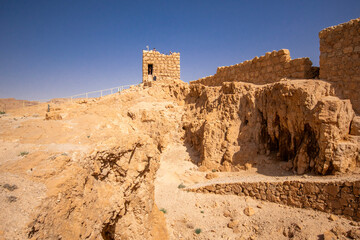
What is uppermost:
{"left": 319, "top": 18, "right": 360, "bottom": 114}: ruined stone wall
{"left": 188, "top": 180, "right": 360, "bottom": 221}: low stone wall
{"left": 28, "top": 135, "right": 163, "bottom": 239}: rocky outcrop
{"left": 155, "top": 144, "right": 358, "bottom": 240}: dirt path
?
{"left": 319, "top": 18, "right": 360, "bottom": 114}: ruined stone wall

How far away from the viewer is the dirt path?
7066 mm

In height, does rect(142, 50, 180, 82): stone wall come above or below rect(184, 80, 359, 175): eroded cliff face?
above

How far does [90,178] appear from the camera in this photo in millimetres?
4605

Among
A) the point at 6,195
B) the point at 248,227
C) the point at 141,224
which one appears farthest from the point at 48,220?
the point at 248,227

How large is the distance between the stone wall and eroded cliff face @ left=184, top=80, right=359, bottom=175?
6.85 meters

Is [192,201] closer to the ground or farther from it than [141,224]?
closer to the ground

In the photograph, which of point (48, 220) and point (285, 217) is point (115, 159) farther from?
point (285, 217)

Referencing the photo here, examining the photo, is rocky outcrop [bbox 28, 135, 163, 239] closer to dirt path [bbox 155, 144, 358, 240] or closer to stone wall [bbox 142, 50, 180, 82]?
dirt path [bbox 155, 144, 358, 240]

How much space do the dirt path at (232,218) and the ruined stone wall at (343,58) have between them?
17.2ft

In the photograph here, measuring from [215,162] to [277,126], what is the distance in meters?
3.96

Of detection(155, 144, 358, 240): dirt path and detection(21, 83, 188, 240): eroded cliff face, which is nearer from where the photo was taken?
detection(21, 83, 188, 240): eroded cliff face

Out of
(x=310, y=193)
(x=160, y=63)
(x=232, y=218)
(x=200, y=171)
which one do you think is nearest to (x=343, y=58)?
(x=310, y=193)

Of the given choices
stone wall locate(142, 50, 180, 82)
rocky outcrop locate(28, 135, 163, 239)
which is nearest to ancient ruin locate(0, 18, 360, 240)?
rocky outcrop locate(28, 135, 163, 239)

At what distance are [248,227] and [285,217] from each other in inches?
55.7
